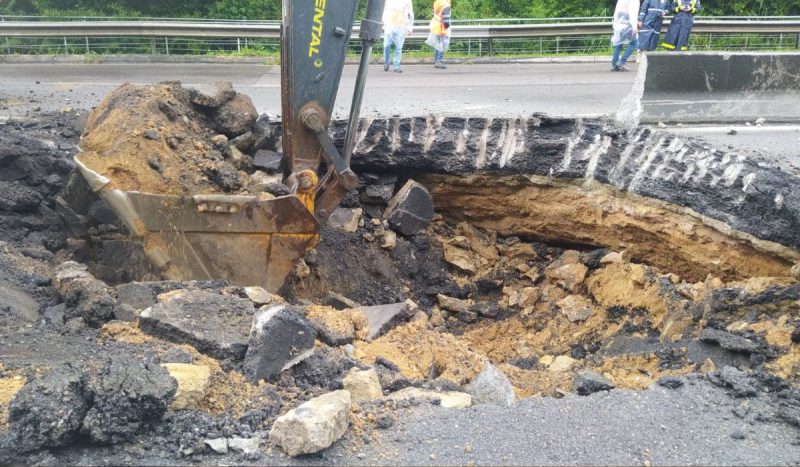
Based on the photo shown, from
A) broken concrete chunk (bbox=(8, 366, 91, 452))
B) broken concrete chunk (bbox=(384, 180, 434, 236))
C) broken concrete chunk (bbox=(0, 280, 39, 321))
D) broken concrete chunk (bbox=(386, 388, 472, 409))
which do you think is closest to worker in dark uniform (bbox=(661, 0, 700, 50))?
broken concrete chunk (bbox=(384, 180, 434, 236))

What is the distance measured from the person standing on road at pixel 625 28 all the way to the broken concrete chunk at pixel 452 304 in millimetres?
9066

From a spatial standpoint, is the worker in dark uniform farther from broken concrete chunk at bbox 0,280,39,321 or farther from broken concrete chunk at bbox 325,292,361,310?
broken concrete chunk at bbox 0,280,39,321

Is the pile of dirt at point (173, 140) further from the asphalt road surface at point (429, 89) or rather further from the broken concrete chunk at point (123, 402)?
the broken concrete chunk at point (123, 402)

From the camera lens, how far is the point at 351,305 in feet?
18.3

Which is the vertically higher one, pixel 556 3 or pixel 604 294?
pixel 556 3

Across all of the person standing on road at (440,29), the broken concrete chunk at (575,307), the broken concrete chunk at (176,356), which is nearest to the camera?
the broken concrete chunk at (176,356)

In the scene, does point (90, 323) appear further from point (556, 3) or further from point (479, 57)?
point (556, 3)

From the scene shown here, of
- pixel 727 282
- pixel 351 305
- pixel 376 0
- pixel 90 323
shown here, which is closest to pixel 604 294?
pixel 727 282

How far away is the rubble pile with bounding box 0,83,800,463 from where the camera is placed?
2.88 meters

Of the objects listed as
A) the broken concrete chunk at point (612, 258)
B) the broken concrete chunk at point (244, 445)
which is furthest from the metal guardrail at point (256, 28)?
the broken concrete chunk at point (244, 445)

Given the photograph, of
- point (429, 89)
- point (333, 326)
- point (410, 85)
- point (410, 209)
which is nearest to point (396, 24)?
point (410, 85)

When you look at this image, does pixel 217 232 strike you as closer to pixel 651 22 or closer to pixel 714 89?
pixel 714 89

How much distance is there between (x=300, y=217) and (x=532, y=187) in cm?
261

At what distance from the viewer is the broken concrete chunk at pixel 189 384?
9.90ft
